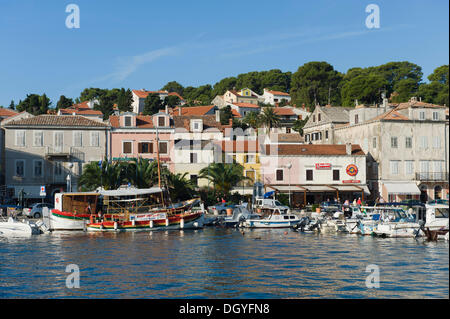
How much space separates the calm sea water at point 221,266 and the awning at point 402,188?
24978 mm

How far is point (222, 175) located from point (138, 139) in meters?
11.8

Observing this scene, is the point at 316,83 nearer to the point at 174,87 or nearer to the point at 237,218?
the point at 174,87

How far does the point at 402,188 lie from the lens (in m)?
64.8

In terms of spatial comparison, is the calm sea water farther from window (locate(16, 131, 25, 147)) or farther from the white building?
the white building

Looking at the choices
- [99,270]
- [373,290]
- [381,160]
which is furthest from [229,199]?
[373,290]

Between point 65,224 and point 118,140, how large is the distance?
21.1 m

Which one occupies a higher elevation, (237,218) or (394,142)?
(394,142)

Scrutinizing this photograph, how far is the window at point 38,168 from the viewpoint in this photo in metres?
62.6

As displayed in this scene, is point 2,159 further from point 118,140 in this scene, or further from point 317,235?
point 317,235

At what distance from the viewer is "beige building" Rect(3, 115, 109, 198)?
6225cm

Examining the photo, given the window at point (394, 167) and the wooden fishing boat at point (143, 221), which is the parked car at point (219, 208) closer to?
the wooden fishing boat at point (143, 221)

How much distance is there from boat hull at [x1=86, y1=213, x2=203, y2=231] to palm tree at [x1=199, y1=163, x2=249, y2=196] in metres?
15.7

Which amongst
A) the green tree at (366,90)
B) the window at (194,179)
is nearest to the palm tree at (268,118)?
the green tree at (366,90)

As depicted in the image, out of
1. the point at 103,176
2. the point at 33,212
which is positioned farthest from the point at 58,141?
the point at 33,212
